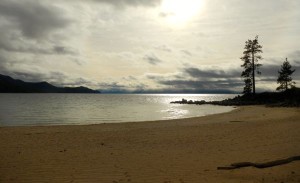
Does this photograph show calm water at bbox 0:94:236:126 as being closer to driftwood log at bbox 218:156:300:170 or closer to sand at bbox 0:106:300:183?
sand at bbox 0:106:300:183

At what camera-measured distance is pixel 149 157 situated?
12.9 metres

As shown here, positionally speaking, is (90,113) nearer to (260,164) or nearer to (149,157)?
(149,157)

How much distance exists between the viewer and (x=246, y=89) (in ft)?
224

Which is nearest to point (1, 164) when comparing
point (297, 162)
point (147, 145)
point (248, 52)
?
point (147, 145)

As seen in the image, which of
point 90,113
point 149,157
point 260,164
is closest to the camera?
point 260,164

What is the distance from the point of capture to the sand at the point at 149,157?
388 inches

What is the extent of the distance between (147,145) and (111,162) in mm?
4071

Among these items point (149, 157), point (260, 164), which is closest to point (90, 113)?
point (149, 157)

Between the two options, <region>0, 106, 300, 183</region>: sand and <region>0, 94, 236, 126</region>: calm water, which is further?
<region>0, 94, 236, 126</region>: calm water

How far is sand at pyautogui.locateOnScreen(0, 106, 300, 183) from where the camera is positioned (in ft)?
32.3

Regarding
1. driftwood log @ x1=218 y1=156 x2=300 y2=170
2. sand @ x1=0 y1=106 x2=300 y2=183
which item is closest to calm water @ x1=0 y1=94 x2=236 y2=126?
sand @ x1=0 y1=106 x2=300 y2=183

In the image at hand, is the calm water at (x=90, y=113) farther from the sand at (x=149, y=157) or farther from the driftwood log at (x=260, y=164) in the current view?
the driftwood log at (x=260, y=164)

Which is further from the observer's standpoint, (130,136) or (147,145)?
(130,136)

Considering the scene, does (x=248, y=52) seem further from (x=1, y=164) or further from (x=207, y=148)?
(x=1, y=164)
